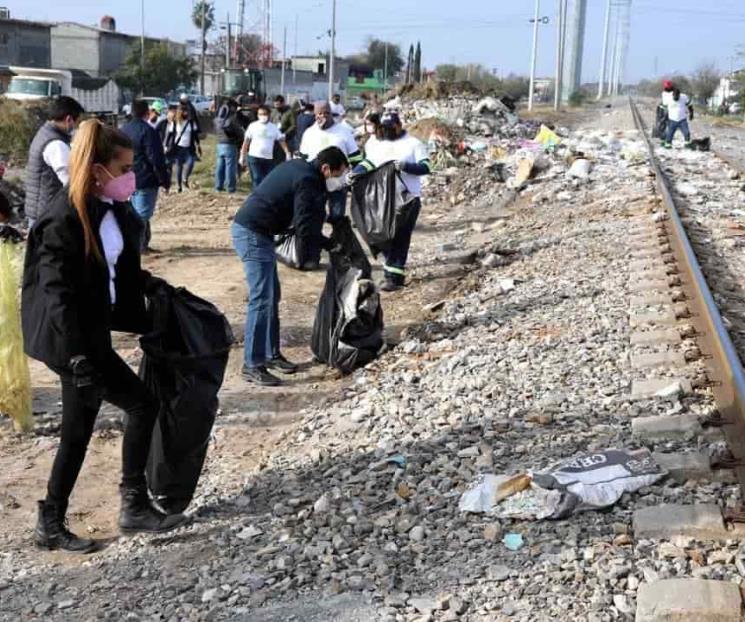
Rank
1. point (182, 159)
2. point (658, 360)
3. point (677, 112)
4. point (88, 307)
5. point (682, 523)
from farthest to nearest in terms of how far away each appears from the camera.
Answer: point (677, 112), point (182, 159), point (658, 360), point (88, 307), point (682, 523)

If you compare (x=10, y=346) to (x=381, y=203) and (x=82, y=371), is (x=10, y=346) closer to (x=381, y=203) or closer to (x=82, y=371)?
(x=82, y=371)

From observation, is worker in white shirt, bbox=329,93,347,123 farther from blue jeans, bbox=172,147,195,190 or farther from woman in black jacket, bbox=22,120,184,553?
woman in black jacket, bbox=22,120,184,553

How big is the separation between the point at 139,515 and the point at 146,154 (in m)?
6.83

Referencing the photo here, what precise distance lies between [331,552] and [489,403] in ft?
5.79

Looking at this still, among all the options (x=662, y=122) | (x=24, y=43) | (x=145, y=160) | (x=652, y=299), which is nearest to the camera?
(x=652, y=299)

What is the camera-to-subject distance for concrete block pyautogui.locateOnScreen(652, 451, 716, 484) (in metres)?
4.08

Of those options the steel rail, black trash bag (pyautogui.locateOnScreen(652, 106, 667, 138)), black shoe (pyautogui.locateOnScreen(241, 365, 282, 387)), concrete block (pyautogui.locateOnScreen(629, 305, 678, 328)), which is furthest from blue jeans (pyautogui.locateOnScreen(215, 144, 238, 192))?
black trash bag (pyautogui.locateOnScreen(652, 106, 667, 138))

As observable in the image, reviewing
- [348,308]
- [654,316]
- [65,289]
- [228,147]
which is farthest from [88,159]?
[228,147]

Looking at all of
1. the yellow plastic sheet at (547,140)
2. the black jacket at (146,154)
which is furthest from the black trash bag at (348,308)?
the yellow plastic sheet at (547,140)

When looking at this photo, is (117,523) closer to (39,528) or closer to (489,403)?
(39,528)

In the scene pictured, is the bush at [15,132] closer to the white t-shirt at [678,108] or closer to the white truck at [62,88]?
the white truck at [62,88]

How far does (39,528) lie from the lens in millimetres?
4164

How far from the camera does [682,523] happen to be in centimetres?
361

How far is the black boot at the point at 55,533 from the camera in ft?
13.6
